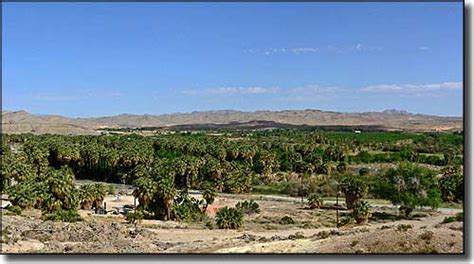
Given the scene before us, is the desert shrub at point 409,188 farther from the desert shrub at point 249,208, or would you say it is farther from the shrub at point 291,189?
the desert shrub at point 249,208

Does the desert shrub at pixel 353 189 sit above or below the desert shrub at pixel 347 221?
above

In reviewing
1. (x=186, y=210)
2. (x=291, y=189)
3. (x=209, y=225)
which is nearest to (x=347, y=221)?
(x=209, y=225)

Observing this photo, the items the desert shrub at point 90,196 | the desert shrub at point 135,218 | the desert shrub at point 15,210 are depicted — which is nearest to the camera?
the desert shrub at point 15,210

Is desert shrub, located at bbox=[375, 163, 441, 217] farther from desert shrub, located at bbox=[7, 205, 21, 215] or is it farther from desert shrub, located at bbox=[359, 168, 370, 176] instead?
desert shrub, located at bbox=[7, 205, 21, 215]

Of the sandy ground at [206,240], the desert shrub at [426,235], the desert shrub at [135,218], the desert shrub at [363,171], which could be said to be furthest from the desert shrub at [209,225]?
the desert shrub at [363,171]

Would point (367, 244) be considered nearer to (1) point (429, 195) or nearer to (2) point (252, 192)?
(1) point (429, 195)

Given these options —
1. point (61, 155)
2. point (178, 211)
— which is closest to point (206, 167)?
point (61, 155)

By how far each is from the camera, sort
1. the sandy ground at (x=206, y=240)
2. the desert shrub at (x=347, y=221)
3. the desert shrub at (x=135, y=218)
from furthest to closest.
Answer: the desert shrub at (x=347, y=221), the desert shrub at (x=135, y=218), the sandy ground at (x=206, y=240)

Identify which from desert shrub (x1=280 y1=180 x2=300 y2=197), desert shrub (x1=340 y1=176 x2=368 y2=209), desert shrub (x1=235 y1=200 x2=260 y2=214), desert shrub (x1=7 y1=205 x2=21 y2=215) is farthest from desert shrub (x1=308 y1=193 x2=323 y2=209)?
desert shrub (x1=7 y1=205 x2=21 y2=215)
